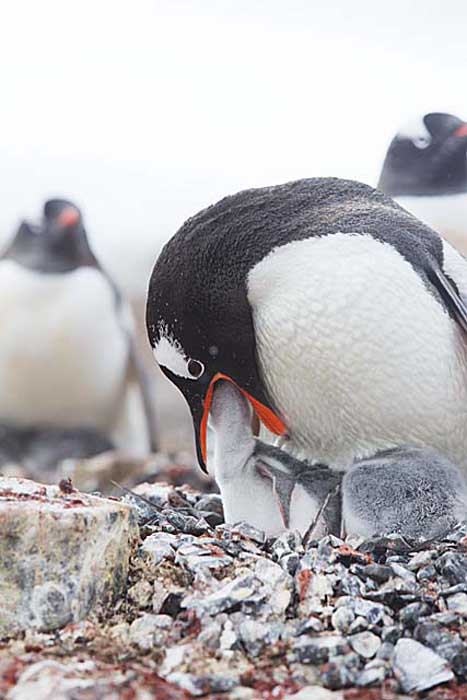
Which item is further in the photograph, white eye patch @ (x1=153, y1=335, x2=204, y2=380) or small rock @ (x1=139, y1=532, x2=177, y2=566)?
white eye patch @ (x1=153, y1=335, x2=204, y2=380)

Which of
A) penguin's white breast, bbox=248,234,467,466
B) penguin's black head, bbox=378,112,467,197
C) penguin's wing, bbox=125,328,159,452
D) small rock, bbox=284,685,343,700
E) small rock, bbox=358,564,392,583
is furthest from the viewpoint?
penguin's wing, bbox=125,328,159,452

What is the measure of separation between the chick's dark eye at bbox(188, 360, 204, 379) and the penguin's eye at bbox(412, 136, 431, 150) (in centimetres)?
180

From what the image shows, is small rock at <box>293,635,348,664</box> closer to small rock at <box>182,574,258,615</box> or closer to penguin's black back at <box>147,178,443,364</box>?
small rock at <box>182,574,258,615</box>

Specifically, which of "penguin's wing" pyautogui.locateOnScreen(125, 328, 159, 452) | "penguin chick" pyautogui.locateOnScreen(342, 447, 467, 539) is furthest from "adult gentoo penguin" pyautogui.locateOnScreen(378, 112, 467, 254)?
"penguin chick" pyautogui.locateOnScreen(342, 447, 467, 539)

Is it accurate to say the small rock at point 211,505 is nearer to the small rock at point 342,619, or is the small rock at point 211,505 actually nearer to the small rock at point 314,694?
the small rock at point 342,619

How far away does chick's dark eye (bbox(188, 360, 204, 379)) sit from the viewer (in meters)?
1.25

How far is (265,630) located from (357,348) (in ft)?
1.40

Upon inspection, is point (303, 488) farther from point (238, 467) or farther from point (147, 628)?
point (147, 628)

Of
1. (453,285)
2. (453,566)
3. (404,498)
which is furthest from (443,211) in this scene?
(453,566)

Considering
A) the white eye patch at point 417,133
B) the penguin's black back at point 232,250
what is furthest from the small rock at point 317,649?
the white eye patch at point 417,133

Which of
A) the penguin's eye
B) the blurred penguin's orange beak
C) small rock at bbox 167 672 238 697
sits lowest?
the blurred penguin's orange beak

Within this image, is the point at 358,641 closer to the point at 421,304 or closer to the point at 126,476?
the point at 421,304

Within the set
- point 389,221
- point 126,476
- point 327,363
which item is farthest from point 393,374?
point 126,476

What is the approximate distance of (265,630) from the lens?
0.82m
